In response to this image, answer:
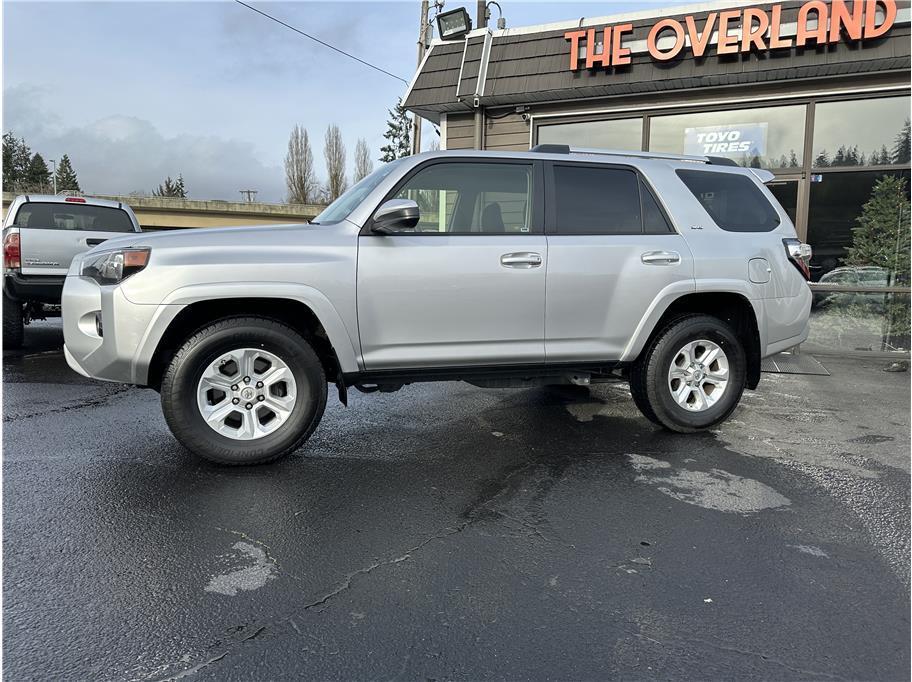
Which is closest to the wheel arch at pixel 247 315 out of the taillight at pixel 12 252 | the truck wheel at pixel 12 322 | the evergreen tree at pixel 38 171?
the taillight at pixel 12 252

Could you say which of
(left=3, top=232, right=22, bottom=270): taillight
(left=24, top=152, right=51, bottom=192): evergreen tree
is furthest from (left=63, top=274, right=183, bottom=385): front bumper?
(left=24, top=152, right=51, bottom=192): evergreen tree

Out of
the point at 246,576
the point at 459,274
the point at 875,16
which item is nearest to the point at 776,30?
the point at 875,16

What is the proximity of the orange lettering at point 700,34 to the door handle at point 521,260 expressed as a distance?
5.96 m

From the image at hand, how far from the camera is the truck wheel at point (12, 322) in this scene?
7.73 m

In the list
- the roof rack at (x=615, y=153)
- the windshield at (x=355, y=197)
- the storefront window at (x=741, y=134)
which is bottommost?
the windshield at (x=355, y=197)

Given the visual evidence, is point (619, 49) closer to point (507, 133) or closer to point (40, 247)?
point (507, 133)

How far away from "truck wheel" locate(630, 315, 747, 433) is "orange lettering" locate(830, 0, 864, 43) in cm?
542

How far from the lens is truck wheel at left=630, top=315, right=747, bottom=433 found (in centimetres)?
452

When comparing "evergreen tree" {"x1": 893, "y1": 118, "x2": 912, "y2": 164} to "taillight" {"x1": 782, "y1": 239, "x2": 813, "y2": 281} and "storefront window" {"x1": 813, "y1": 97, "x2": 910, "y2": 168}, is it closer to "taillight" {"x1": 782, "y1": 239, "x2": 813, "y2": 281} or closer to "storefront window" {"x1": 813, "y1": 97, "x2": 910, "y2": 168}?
"storefront window" {"x1": 813, "y1": 97, "x2": 910, "y2": 168}

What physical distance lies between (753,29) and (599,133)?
2.49 metres

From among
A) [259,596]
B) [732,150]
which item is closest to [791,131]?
[732,150]

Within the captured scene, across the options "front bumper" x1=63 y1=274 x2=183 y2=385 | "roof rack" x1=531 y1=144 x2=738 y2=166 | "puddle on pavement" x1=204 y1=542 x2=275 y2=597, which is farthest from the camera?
"roof rack" x1=531 y1=144 x2=738 y2=166

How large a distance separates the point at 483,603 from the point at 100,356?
2582 millimetres

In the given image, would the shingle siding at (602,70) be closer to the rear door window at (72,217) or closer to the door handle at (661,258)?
the rear door window at (72,217)
